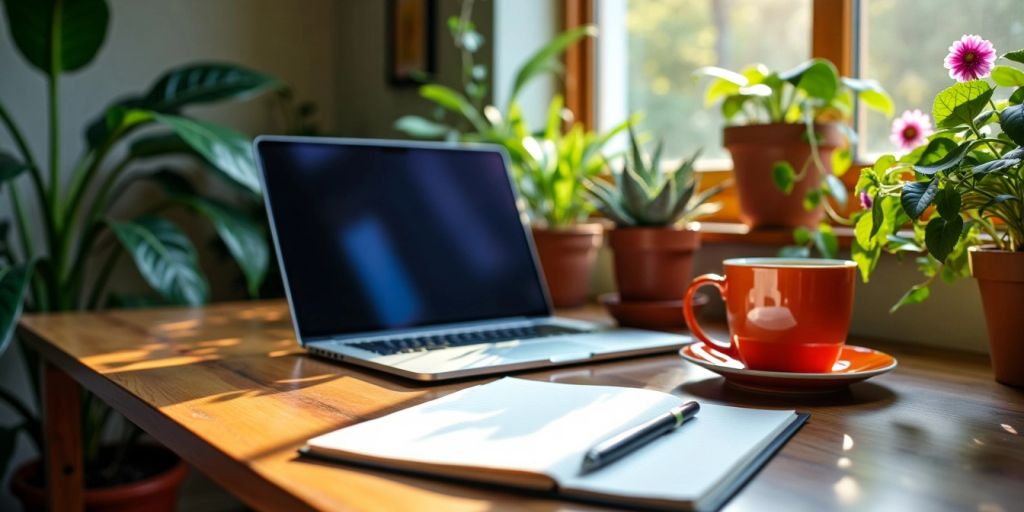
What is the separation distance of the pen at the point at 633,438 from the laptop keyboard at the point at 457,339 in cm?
36

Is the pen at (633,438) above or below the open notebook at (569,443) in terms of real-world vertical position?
above

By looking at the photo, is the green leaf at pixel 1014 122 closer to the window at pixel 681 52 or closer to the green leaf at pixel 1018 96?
the green leaf at pixel 1018 96

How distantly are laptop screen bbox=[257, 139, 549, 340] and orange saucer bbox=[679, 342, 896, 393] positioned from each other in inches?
14.3

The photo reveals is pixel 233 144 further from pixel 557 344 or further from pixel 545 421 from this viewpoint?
pixel 545 421

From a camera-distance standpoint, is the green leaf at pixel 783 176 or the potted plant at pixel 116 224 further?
the potted plant at pixel 116 224

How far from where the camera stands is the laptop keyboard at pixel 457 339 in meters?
0.87


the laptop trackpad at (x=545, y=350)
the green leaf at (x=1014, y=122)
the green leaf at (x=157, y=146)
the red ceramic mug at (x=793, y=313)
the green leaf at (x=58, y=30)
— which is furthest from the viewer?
the green leaf at (x=157, y=146)

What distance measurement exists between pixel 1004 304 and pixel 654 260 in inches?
16.9

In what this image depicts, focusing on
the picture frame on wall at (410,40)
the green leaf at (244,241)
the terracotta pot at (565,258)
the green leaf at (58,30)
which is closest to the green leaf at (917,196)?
the terracotta pot at (565,258)

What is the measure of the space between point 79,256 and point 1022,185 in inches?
60.8

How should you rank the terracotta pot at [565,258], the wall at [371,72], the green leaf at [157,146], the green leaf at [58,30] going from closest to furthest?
the terracotta pot at [565,258] → the green leaf at [58,30] → the green leaf at [157,146] → the wall at [371,72]

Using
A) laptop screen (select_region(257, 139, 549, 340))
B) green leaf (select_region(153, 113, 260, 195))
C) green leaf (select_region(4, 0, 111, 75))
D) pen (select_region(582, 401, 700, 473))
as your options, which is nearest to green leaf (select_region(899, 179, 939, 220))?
pen (select_region(582, 401, 700, 473))

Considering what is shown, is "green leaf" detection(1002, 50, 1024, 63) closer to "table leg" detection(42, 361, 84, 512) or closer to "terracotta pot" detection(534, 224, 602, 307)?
"terracotta pot" detection(534, 224, 602, 307)

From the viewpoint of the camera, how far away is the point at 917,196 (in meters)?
0.64
